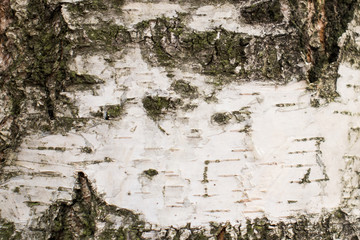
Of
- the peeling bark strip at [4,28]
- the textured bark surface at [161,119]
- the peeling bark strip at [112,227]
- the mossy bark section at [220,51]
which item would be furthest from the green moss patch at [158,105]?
the peeling bark strip at [4,28]

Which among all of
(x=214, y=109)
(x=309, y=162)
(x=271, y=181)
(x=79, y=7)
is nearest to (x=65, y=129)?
(x=79, y=7)

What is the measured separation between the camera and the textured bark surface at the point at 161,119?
56.6 inches

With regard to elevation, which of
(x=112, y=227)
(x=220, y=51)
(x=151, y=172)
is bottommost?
(x=112, y=227)

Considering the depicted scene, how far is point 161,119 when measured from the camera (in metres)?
1.45

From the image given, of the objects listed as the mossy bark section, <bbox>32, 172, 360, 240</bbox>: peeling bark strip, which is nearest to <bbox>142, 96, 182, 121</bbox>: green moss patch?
the mossy bark section

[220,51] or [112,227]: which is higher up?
[220,51]

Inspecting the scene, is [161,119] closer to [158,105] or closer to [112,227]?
[158,105]

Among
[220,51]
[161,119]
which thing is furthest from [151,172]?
[220,51]

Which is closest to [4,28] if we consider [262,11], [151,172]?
[151,172]

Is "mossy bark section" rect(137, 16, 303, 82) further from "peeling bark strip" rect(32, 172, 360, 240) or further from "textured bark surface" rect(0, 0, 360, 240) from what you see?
"peeling bark strip" rect(32, 172, 360, 240)

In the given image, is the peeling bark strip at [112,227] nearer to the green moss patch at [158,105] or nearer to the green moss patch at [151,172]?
the green moss patch at [151,172]

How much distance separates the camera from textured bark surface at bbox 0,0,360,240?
1.44 metres

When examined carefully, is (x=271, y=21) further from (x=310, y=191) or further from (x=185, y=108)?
(x=310, y=191)

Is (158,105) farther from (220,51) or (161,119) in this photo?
(220,51)
